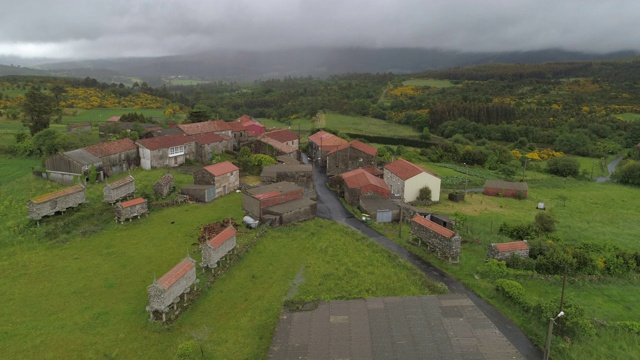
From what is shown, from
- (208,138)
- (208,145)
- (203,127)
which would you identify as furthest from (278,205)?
(203,127)

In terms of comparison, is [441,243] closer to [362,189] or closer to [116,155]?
[362,189]

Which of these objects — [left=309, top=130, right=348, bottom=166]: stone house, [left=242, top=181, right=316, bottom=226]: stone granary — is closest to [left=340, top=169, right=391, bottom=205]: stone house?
[left=242, top=181, right=316, bottom=226]: stone granary

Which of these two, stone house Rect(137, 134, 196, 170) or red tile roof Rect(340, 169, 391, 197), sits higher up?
stone house Rect(137, 134, 196, 170)

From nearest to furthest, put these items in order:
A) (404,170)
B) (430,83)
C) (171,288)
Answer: (171,288), (404,170), (430,83)

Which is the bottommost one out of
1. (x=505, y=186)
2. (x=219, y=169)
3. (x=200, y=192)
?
(x=505, y=186)

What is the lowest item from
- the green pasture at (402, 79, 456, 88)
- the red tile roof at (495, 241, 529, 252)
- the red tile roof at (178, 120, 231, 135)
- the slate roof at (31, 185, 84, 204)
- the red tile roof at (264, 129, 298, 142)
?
the red tile roof at (495, 241, 529, 252)

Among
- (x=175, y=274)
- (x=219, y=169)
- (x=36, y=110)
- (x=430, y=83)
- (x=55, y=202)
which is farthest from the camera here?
(x=430, y=83)

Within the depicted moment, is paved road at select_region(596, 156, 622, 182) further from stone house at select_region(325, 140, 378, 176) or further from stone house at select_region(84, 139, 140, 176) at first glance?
stone house at select_region(84, 139, 140, 176)

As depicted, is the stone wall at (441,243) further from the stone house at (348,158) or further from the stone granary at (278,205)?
the stone house at (348,158)
